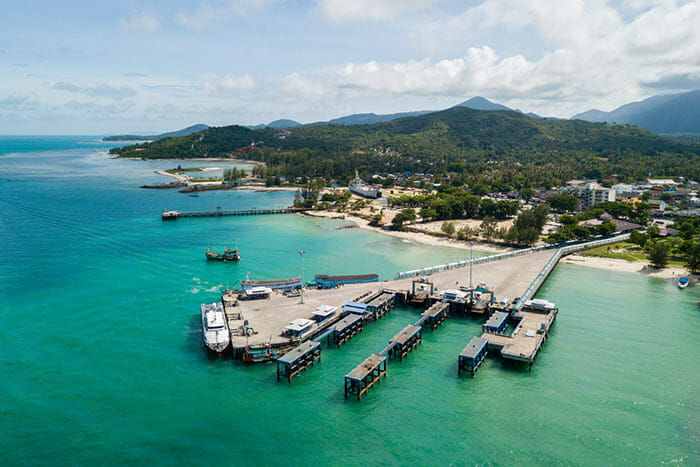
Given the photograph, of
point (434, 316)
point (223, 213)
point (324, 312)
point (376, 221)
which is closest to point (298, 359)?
point (324, 312)

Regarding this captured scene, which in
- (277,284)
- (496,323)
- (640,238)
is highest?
(640,238)

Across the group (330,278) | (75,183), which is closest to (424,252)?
(330,278)

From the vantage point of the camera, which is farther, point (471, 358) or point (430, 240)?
point (430, 240)

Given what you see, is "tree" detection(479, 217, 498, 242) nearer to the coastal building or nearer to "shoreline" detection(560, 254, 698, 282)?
"shoreline" detection(560, 254, 698, 282)

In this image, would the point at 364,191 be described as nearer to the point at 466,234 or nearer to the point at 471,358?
the point at 466,234

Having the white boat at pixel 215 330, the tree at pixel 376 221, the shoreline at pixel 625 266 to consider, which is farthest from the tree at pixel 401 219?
the white boat at pixel 215 330

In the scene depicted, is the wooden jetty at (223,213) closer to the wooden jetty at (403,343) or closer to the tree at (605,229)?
the tree at (605,229)

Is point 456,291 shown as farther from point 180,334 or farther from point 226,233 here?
point 226,233
